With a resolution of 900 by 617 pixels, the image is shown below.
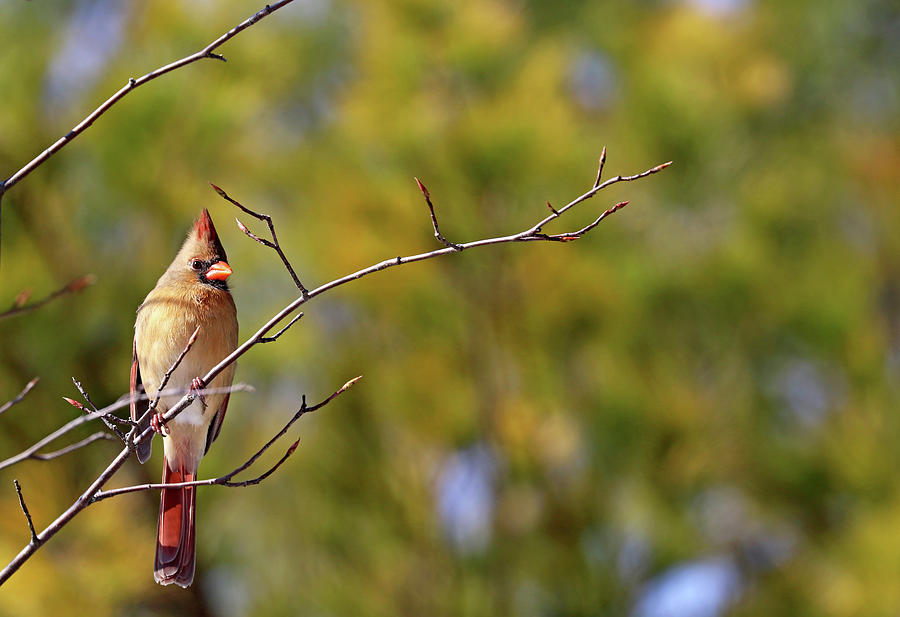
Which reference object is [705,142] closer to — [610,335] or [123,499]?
[610,335]

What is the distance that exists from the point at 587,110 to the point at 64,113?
2262 millimetres

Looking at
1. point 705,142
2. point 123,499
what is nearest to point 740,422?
point 705,142

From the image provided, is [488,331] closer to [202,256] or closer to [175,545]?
[202,256]

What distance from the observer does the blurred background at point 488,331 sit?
3.52 m

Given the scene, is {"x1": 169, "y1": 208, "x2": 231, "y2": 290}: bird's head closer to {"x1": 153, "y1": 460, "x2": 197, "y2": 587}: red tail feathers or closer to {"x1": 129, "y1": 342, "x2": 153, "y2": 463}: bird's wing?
{"x1": 129, "y1": 342, "x2": 153, "y2": 463}: bird's wing

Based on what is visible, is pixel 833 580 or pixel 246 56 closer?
pixel 833 580

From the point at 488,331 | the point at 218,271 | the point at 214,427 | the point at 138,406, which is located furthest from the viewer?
the point at 488,331

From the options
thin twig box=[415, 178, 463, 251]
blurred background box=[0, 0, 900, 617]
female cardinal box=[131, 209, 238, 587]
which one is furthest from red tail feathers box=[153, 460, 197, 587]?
blurred background box=[0, 0, 900, 617]

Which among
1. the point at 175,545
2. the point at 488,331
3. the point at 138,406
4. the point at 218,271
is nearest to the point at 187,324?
the point at 218,271

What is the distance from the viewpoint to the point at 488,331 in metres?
3.96

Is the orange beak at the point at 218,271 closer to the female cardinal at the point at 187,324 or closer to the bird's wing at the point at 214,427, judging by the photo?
the female cardinal at the point at 187,324

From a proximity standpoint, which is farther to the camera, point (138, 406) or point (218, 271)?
point (138, 406)

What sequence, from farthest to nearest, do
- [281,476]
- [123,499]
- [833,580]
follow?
[281,476] → [833,580] → [123,499]

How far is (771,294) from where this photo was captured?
13.3 ft
